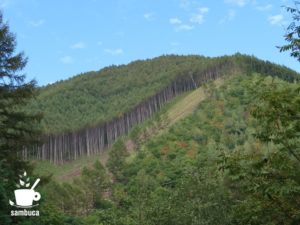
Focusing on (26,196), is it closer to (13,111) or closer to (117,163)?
(13,111)

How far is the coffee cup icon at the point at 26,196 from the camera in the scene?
1562 centimetres

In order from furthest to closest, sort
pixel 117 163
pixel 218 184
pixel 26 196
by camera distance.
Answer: pixel 117 163
pixel 218 184
pixel 26 196

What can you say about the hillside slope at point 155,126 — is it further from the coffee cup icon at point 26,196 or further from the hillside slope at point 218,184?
the coffee cup icon at point 26,196

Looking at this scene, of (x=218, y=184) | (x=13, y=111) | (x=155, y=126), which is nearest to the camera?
(x=13, y=111)

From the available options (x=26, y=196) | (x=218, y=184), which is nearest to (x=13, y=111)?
(x=26, y=196)

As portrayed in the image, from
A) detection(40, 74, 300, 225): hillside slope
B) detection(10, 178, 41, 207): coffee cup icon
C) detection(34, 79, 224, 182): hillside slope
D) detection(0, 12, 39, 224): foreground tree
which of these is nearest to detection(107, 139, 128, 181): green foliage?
detection(40, 74, 300, 225): hillside slope

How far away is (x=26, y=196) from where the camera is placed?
1614 centimetres

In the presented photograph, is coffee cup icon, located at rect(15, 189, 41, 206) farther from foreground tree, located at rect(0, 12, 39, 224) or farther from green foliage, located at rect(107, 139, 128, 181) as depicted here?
green foliage, located at rect(107, 139, 128, 181)

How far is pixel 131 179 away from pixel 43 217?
101m

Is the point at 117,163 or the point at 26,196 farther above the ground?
the point at 26,196

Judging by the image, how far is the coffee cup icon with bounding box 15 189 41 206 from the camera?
51.2ft

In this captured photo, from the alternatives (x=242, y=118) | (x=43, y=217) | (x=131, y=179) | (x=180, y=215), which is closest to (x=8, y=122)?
(x=43, y=217)

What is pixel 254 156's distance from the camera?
1537 centimetres

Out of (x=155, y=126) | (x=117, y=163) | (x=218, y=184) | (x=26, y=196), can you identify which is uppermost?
(x=155, y=126)
